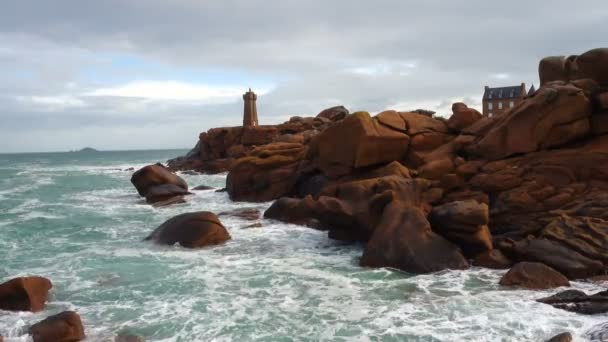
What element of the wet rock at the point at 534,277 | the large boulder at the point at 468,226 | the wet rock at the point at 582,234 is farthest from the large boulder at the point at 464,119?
the wet rock at the point at 534,277

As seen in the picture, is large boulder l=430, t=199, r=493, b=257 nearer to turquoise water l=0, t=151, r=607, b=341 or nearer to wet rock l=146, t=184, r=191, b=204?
turquoise water l=0, t=151, r=607, b=341

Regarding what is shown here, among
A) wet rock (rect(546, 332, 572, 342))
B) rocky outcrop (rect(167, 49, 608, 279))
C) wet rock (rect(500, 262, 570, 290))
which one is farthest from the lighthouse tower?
wet rock (rect(546, 332, 572, 342))

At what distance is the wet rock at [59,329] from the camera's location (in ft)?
27.4

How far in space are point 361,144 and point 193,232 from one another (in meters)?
7.54

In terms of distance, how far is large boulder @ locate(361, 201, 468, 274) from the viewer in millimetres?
12352

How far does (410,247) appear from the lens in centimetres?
1262

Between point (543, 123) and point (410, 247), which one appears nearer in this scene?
point (410, 247)

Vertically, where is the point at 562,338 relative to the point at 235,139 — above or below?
below

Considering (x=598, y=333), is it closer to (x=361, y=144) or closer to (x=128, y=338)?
(x=128, y=338)

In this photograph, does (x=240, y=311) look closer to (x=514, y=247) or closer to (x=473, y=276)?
(x=473, y=276)

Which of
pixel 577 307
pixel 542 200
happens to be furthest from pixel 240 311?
pixel 542 200

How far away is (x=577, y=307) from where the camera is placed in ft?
30.3

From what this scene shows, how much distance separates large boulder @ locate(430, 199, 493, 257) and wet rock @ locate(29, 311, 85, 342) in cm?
901

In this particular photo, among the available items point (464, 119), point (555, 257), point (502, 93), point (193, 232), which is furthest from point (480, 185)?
point (502, 93)
